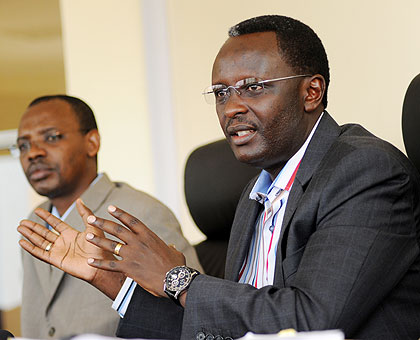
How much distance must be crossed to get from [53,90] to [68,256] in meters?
2.99

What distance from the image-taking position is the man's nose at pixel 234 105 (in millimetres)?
1867

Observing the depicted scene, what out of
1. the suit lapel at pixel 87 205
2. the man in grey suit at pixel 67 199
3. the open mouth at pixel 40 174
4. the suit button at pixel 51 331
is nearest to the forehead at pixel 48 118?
the man in grey suit at pixel 67 199

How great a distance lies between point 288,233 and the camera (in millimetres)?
1742

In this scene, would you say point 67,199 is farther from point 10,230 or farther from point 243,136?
point 10,230

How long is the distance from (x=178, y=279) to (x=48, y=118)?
58.2 inches

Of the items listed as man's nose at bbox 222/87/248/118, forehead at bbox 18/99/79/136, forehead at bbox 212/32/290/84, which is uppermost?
forehead at bbox 212/32/290/84

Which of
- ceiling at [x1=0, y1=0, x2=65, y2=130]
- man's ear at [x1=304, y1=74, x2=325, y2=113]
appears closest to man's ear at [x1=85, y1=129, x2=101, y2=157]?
man's ear at [x1=304, y1=74, x2=325, y2=113]

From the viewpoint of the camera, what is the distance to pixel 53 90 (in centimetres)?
473

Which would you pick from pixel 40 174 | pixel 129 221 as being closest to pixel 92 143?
pixel 40 174

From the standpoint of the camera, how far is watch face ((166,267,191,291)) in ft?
5.36

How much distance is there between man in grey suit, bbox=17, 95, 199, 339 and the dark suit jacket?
0.91 meters

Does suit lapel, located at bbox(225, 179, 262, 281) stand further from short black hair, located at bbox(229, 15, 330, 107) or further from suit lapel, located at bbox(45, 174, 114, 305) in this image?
suit lapel, located at bbox(45, 174, 114, 305)

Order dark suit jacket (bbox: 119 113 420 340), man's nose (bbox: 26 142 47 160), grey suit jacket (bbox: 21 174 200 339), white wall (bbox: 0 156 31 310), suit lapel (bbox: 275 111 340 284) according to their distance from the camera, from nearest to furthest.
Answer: dark suit jacket (bbox: 119 113 420 340)
suit lapel (bbox: 275 111 340 284)
grey suit jacket (bbox: 21 174 200 339)
man's nose (bbox: 26 142 47 160)
white wall (bbox: 0 156 31 310)

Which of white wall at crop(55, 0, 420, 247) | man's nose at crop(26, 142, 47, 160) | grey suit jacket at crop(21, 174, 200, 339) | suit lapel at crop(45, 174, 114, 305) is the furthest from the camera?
→ man's nose at crop(26, 142, 47, 160)
